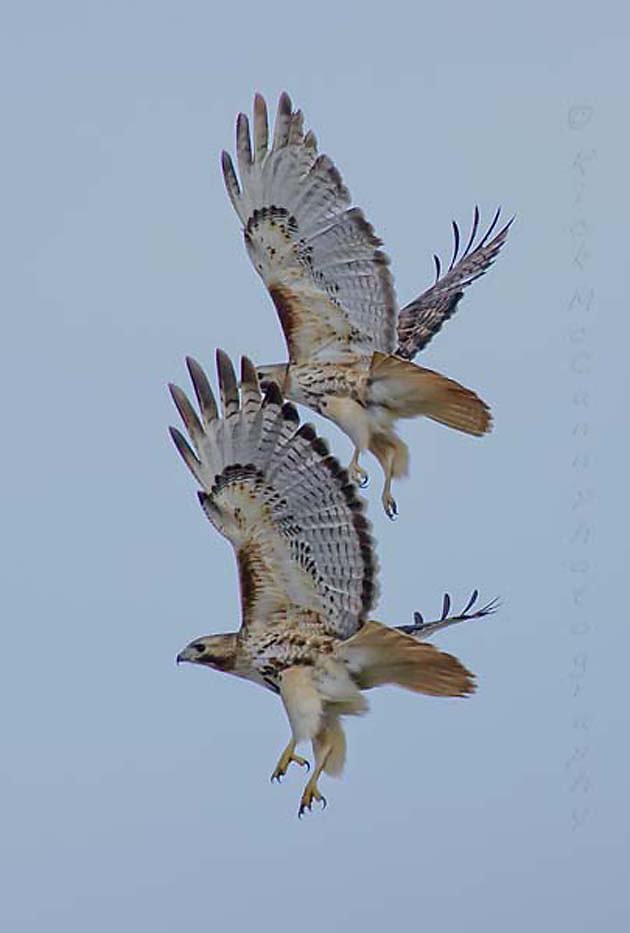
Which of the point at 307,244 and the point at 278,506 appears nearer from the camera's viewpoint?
the point at 278,506

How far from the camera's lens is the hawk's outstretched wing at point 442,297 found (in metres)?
17.4

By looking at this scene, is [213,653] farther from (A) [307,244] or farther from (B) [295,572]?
(A) [307,244]

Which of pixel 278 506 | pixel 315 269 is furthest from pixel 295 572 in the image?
pixel 315 269

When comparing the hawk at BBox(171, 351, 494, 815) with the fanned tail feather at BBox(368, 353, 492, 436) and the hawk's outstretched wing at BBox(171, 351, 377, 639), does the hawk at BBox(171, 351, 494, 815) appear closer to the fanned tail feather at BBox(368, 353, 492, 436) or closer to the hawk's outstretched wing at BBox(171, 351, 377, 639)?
the hawk's outstretched wing at BBox(171, 351, 377, 639)

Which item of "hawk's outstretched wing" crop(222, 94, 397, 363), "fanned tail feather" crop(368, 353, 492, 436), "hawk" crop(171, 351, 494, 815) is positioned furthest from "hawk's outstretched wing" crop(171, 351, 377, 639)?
"hawk's outstretched wing" crop(222, 94, 397, 363)

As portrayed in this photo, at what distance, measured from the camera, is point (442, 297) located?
17.8 meters

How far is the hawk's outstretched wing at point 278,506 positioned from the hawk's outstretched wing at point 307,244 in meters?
1.92

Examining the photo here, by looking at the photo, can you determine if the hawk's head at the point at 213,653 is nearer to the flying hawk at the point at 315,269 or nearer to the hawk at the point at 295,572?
the hawk at the point at 295,572

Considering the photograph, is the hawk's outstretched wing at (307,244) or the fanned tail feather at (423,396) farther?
the hawk's outstretched wing at (307,244)

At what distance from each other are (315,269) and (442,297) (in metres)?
1.92

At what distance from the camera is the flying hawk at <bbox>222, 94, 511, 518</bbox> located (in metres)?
15.8

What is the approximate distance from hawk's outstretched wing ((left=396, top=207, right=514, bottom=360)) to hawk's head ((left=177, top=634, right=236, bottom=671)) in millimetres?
3114

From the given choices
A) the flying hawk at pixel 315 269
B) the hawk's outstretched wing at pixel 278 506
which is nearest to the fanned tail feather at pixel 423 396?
the flying hawk at pixel 315 269

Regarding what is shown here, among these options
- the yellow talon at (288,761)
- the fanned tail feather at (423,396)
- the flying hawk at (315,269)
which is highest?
the flying hawk at (315,269)
